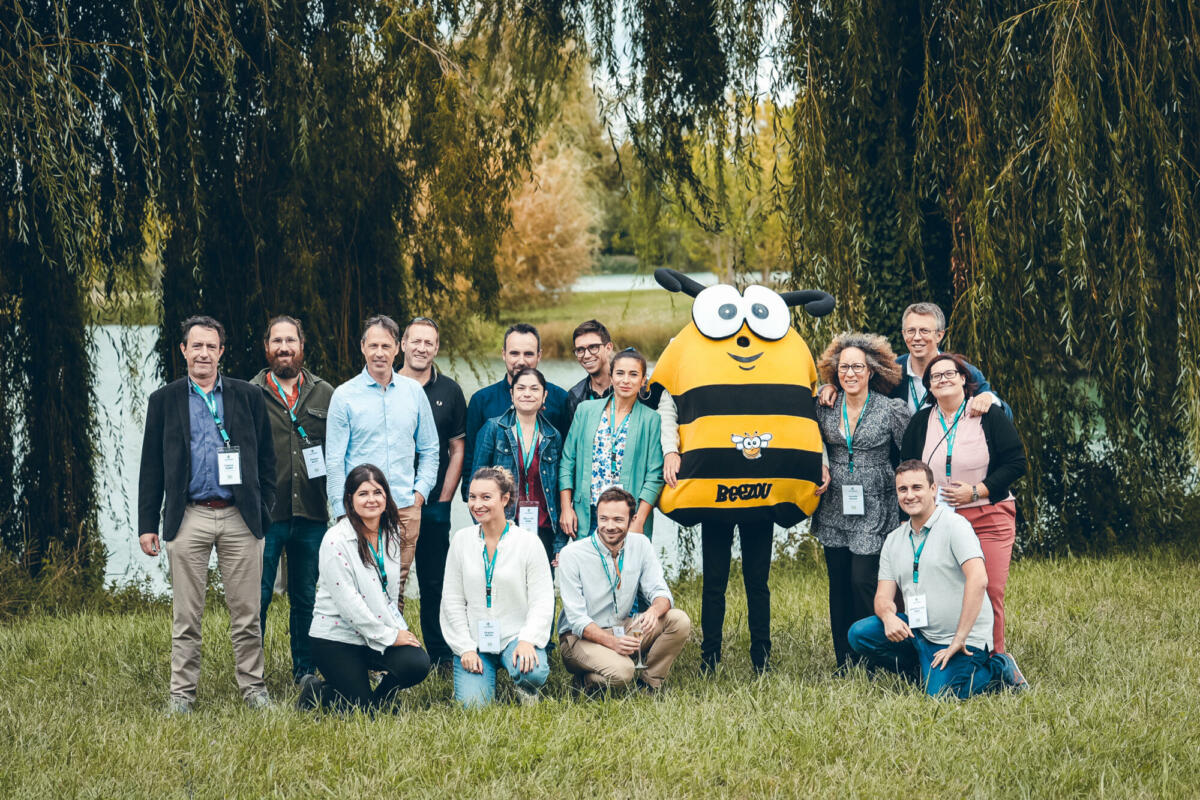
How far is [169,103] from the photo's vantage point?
638 cm

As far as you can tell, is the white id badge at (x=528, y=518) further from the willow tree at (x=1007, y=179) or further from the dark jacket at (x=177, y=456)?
the willow tree at (x=1007, y=179)

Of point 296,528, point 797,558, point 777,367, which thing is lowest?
point 797,558

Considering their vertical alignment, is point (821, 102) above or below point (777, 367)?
above

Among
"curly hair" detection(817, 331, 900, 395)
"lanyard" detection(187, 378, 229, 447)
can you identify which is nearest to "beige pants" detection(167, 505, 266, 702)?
"lanyard" detection(187, 378, 229, 447)

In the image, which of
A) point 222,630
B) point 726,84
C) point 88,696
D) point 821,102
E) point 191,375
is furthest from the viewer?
point 726,84

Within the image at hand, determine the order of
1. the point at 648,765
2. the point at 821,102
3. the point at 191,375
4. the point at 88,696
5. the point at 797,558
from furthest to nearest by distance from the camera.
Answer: the point at 797,558 < the point at 821,102 < the point at 88,696 < the point at 191,375 < the point at 648,765

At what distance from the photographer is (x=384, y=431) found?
506cm

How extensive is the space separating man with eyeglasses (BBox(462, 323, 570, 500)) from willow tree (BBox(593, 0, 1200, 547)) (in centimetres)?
222

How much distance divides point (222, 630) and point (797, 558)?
402cm

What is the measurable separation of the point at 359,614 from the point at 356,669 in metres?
0.23

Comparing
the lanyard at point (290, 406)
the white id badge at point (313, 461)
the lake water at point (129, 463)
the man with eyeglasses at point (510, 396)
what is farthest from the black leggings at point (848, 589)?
the lake water at point (129, 463)

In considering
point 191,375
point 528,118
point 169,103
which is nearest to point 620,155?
point 528,118

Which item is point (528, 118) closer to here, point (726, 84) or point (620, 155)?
point (620, 155)

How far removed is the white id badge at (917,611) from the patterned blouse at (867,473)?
15.0 inches
